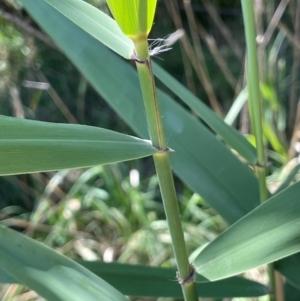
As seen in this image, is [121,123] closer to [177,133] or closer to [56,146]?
[177,133]

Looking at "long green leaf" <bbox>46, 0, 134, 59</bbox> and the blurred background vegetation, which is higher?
the blurred background vegetation

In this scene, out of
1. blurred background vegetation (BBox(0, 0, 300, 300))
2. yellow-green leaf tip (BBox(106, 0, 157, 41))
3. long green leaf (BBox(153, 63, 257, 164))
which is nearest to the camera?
yellow-green leaf tip (BBox(106, 0, 157, 41))

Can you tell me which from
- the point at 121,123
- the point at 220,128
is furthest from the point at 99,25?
the point at 121,123

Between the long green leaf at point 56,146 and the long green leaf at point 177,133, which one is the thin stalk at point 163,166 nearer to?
the long green leaf at point 56,146

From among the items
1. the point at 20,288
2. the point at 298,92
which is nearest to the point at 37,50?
the point at 20,288

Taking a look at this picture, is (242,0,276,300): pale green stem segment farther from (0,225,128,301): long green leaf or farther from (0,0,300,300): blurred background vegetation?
(0,0,300,300): blurred background vegetation

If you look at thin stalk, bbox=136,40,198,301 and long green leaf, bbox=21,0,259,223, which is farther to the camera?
long green leaf, bbox=21,0,259,223

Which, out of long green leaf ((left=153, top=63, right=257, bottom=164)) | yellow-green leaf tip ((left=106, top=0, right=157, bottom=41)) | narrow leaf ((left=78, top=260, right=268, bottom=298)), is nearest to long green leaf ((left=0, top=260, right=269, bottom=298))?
narrow leaf ((left=78, top=260, right=268, bottom=298))
